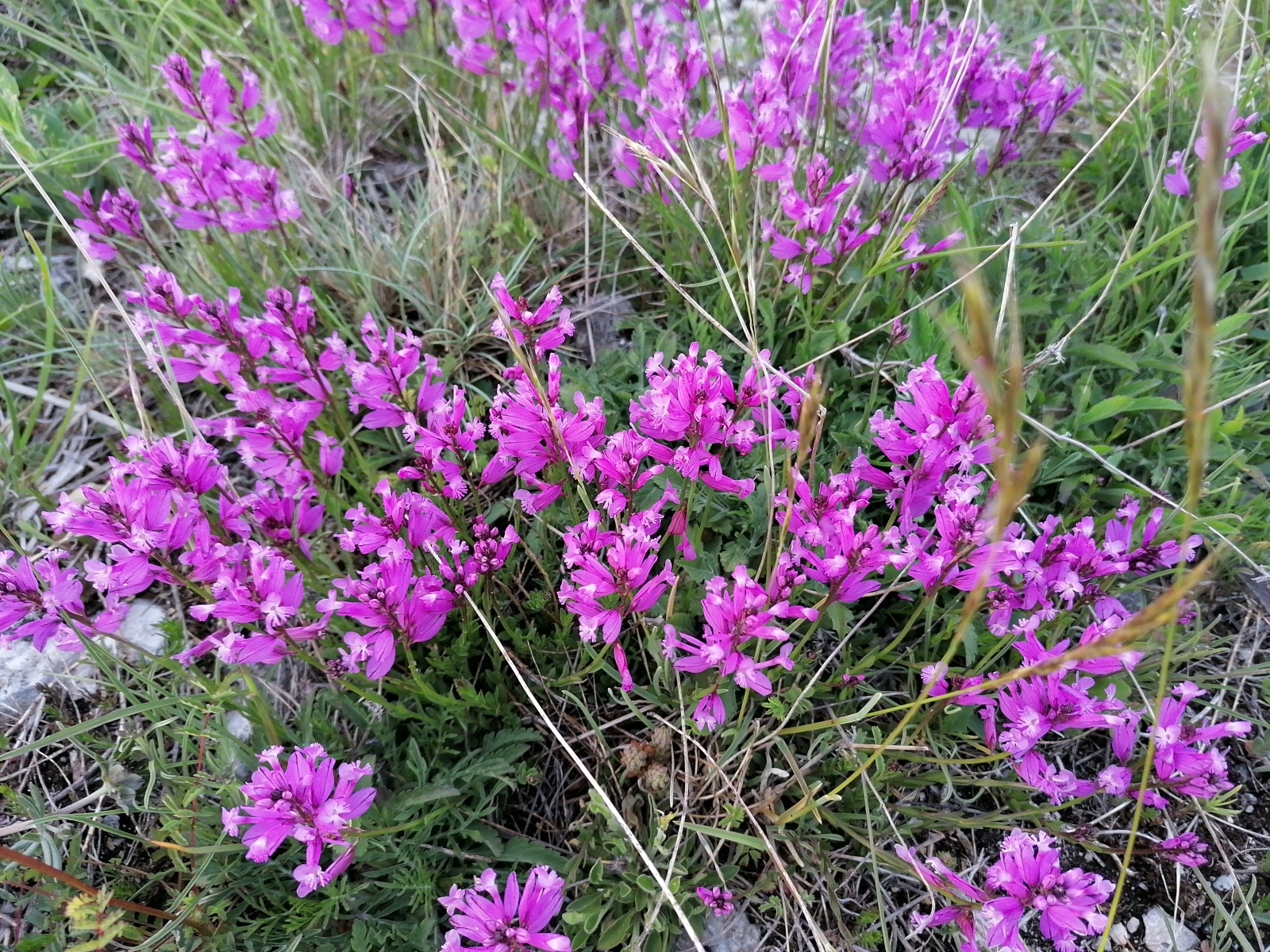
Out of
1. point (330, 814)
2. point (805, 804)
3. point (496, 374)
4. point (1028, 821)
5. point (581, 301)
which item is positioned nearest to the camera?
point (330, 814)

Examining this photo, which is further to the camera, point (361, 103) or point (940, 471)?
point (361, 103)

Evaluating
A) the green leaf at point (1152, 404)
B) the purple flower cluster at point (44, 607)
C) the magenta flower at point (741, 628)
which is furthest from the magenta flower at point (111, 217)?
the green leaf at point (1152, 404)

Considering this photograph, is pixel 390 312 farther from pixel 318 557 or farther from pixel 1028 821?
pixel 1028 821

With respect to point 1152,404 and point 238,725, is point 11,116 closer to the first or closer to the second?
point 238,725

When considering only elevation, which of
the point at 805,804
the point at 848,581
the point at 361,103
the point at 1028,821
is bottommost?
the point at 1028,821

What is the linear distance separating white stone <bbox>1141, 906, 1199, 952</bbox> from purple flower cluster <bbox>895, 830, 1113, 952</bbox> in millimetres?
558

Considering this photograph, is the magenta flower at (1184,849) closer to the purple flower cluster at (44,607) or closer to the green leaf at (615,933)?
the green leaf at (615,933)

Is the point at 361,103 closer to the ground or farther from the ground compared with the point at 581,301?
farther from the ground

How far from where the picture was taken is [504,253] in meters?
4.03

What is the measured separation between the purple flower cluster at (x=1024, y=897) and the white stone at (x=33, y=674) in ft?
9.76

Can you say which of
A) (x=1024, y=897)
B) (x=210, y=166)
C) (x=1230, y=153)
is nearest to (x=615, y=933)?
(x=1024, y=897)

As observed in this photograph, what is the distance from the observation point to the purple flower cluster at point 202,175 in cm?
323

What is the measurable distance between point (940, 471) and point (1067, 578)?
19.2 inches

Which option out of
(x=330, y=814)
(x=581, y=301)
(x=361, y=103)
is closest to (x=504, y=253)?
(x=581, y=301)
